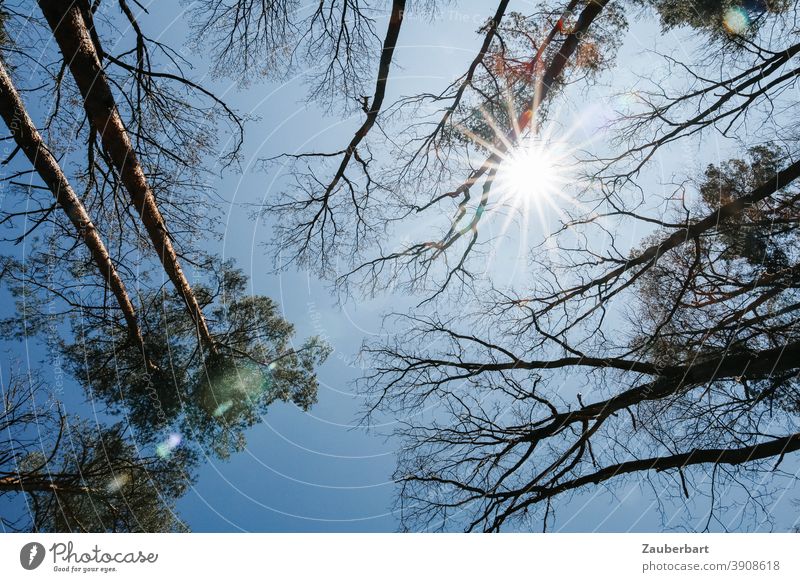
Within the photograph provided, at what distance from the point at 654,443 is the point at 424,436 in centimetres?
199

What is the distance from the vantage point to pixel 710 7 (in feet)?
12.3

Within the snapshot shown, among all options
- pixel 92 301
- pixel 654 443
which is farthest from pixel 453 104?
pixel 92 301

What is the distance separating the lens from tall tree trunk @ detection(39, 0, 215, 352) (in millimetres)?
2918

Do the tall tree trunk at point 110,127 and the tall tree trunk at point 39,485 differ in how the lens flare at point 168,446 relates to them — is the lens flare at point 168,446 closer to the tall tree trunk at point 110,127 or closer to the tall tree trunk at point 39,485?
the tall tree trunk at point 39,485

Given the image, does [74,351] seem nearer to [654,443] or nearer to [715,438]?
[654,443]

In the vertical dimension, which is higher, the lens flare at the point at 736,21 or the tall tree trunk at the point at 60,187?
the lens flare at the point at 736,21

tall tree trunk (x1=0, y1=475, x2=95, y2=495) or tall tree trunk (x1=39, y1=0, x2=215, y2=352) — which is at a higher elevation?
tall tree trunk (x1=39, y1=0, x2=215, y2=352)

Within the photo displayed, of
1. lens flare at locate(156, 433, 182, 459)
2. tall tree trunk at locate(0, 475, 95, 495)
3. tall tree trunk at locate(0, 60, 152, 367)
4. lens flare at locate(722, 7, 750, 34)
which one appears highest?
lens flare at locate(722, 7, 750, 34)
